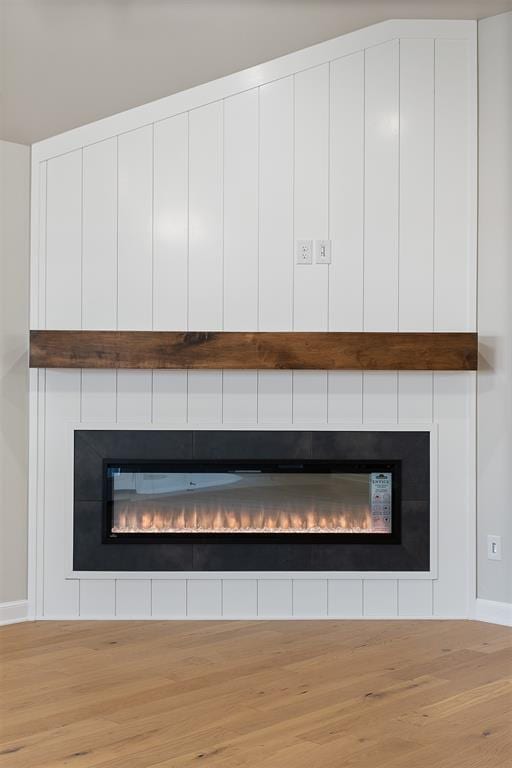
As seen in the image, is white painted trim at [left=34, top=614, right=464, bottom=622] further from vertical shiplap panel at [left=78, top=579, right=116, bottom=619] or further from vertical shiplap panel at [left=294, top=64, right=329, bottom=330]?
vertical shiplap panel at [left=294, top=64, right=329, bottom=330]

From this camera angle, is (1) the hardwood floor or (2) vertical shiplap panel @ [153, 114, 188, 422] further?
(2) vertical shiplap panel @ [153, 114, 188, 422]

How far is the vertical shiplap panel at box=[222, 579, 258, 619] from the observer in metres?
4.05

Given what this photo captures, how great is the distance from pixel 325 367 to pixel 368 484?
23.8 inches

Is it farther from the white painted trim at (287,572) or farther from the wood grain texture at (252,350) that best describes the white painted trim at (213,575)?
the wood grain texture at (252,350)

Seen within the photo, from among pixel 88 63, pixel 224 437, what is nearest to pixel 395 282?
pixel 224 437

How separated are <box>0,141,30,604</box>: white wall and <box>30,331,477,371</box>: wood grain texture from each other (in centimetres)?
16

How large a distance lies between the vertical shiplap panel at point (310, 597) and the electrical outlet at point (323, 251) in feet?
4.85

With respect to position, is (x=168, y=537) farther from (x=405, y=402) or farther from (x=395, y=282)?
(x=395, y=282)

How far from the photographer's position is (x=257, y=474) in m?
4.10

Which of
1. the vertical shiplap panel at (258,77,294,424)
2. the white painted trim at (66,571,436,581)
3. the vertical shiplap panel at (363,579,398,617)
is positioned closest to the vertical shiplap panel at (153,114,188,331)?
the vertical shiplap panel at (258,77,294,424)

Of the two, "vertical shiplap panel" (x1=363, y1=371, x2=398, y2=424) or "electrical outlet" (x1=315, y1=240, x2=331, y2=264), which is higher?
"electrical outlet" (x1=315, y1=240, x2=331, y2=264)

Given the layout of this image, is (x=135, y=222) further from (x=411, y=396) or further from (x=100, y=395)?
(x=411, y=396)

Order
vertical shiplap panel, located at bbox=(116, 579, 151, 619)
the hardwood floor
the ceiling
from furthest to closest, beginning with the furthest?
1. vertical shiplap panel, located at bbox=(116, 579, 151, 619)
2. the ceiling
3. the hardwood floor

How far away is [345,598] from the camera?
4.07 meters
